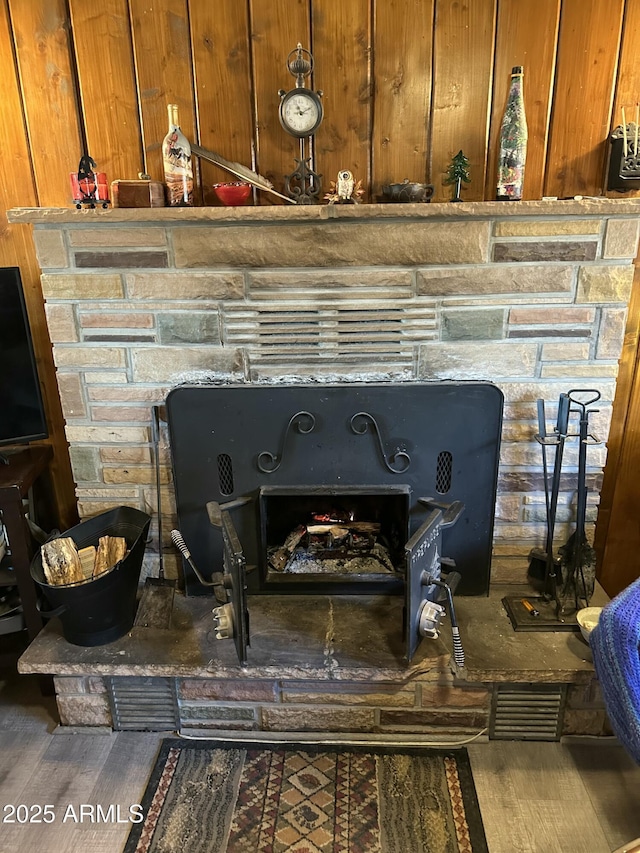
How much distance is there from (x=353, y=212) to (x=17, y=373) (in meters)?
1.15

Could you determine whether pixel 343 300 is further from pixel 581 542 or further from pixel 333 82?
pixel 581 542

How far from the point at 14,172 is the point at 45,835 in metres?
1.88

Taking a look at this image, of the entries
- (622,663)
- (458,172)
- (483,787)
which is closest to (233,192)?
(458,172)

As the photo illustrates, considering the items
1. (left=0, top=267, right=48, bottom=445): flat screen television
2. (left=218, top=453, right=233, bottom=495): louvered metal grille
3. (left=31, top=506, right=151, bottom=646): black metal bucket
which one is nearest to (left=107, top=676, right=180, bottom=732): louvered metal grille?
(left=31, top=506, right=151, bottom=646): black metal bucket

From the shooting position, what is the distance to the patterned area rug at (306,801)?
4.76ft

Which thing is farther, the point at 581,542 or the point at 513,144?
the point at 581,542

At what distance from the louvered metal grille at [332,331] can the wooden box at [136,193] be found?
0.38 m

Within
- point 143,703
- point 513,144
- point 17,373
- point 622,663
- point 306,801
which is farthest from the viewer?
point 17,373

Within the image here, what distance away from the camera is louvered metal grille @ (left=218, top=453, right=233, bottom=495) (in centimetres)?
186

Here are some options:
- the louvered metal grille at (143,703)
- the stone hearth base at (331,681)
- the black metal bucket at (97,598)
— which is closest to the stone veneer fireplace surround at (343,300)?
the black metal bucket at (97,598)

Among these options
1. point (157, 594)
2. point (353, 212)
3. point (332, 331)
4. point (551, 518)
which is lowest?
point (157, 594)

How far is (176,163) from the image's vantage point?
1.69 meters

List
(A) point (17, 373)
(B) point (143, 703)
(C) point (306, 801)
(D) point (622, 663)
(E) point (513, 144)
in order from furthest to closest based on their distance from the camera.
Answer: (A) point (17, 373), (B) point (143, 703), (E) point (513, 144), (C) point (306, 801), (D) point (622, 663)

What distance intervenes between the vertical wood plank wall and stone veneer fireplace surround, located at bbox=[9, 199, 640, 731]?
225 mm
